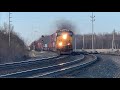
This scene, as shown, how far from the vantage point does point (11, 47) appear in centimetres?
2217

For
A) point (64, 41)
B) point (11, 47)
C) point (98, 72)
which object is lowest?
point (98, 72)

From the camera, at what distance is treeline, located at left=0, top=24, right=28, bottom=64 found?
19.5 metres

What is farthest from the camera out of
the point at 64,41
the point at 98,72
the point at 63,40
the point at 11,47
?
the point at 63,40

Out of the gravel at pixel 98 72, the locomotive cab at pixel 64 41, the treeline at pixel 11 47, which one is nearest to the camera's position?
the gravel at pixel 98 72

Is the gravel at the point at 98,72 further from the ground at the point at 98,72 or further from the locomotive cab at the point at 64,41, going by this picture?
the locomotive cab at the point at 64,41

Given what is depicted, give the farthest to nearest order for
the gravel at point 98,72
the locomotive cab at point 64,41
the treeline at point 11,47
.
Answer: the locomotive cab at point 64,41 → the treeline at point 11,47 → the gravel at point 98,72

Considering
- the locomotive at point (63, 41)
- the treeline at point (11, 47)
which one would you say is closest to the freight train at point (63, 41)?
the locomotive at point (63, 41)

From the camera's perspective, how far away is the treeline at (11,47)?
1950 centimetres

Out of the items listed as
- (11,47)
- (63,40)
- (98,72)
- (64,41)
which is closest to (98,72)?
(98,72)

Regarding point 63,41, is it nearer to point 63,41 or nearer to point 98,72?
point 63,41

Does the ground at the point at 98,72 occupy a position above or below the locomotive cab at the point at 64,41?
below

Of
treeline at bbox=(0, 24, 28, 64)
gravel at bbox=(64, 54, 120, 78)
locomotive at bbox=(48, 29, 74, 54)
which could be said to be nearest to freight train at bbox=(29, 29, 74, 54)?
locomotive at bbox=(48, 29, 74, 54)
